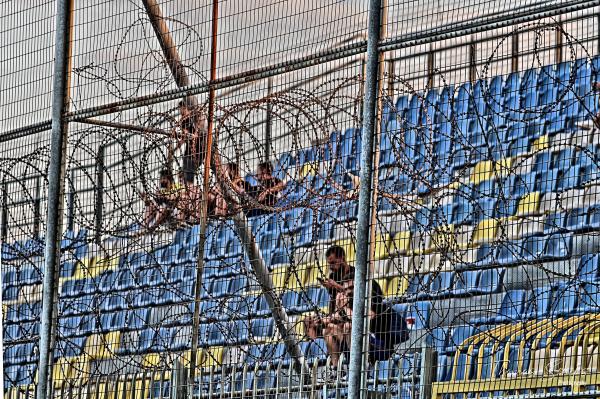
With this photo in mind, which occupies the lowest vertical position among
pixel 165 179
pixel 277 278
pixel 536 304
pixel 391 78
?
pixel 536 304

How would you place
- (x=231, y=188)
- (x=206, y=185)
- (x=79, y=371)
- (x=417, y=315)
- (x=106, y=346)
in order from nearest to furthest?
1. (x=106, y=346)
2. (x=79, y=371)
3. (x=206, y=185)
4. (x=231, y=188)
5. (x=417, y=315)

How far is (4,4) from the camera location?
627cm

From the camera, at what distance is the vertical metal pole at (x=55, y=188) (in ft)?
17.8

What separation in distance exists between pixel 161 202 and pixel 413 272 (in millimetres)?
1711

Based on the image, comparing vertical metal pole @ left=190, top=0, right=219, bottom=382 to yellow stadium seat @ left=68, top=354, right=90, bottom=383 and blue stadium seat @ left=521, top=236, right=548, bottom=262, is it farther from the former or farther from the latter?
blue stadium seat @ left=521, top=236, right=548, bottom=262

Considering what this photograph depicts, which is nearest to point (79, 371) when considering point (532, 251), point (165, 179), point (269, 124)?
point (165, 179)

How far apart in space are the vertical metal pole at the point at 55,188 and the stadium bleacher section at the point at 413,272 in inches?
4.1

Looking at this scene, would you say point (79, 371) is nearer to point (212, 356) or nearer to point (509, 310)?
point (212, 356)

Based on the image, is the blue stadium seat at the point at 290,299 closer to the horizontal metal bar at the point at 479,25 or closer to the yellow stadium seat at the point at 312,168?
the yellow stadium seat at the point at 312,168

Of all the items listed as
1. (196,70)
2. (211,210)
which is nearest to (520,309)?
(211,210)

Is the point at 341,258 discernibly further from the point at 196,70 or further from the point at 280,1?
the point at 280,1

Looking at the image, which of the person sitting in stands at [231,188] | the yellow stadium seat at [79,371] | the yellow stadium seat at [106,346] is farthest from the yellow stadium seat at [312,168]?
the yellow stadium seat at [79,371]

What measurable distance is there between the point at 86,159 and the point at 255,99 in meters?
0.95

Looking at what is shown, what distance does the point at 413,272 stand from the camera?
268 inches
